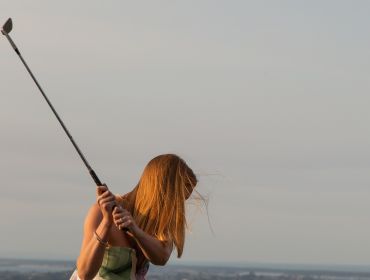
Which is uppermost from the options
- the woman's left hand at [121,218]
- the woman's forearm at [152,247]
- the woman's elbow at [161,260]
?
the woman's left hand at [121,218]

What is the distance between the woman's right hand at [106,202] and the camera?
8.82m

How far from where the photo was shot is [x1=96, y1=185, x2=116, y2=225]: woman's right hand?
28.9 feet

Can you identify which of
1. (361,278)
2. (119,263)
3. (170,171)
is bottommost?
(361,278)

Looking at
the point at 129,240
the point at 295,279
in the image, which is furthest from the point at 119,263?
the point at 295,279

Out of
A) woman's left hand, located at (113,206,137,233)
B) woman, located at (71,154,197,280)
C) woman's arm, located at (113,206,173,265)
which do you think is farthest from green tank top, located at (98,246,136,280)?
woman's left hand, located at (113,206,137,233)

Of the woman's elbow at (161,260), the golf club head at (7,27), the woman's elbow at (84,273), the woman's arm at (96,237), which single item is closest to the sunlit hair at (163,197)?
the woman's elbow at (161,260)

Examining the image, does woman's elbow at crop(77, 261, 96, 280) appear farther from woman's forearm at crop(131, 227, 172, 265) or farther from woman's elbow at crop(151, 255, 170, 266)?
woman's elbow at crop(151, 255, 170, 266)

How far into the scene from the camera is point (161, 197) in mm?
9242

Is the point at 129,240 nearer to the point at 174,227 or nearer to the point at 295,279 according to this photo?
the point at 174,227

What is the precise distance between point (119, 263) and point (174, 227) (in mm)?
471

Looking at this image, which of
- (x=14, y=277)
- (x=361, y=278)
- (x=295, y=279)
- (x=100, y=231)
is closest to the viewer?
(x=100, y=231)

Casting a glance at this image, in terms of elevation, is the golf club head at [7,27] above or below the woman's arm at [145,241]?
above

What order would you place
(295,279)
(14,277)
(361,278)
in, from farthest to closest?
(361,278) → (295,279) → (14,277)

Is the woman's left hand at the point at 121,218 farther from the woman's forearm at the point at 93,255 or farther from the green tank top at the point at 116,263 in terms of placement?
the green tank top at the point at 116,263
